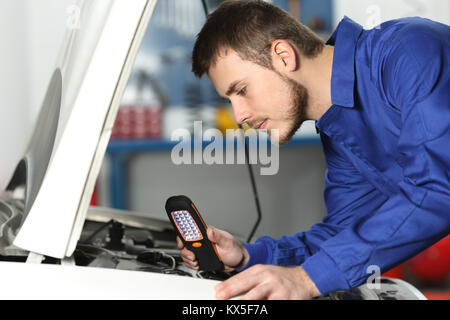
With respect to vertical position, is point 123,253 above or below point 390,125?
below

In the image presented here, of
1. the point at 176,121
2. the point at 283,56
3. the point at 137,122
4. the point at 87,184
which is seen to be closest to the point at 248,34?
the point at 283,56

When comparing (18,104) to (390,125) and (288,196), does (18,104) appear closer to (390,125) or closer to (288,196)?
(288,196)

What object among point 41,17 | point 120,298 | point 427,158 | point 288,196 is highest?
point 41,17

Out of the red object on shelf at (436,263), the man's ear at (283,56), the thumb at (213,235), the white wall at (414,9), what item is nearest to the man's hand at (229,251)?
the thumb at (213,235)

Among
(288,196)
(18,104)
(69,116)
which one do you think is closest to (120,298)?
(69,116)

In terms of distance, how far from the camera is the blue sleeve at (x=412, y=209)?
621 millimetres

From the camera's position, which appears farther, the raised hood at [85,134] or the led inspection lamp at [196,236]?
the led inspection lamp at [196,236]

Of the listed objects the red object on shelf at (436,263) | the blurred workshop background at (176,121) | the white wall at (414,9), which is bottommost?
the red object on shelf at (436,263)

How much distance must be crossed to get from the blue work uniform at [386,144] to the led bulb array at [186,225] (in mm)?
166

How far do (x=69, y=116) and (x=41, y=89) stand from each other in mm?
2658

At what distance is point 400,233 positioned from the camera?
622mm

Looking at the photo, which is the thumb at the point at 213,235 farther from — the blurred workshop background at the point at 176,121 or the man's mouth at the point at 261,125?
the blurred workshop background at the point at 176,121

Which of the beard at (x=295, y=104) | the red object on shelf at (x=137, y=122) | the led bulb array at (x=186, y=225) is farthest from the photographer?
the red object on shelf at (x=137, y=122)

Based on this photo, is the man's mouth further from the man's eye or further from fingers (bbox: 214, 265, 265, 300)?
fingers (bbox: 214, 265, 265, 300)
